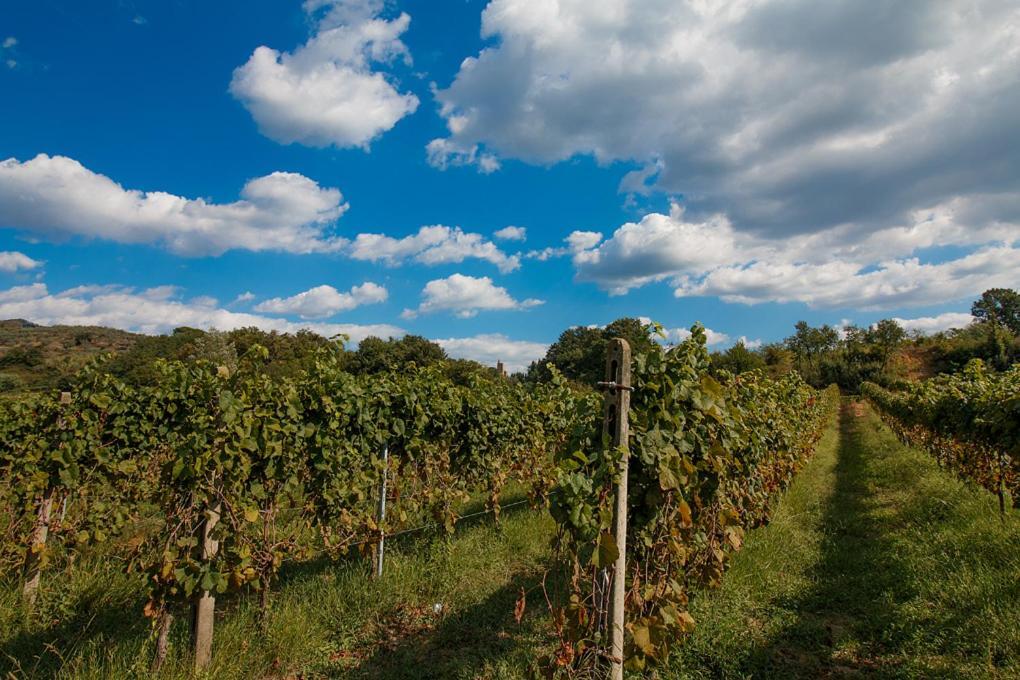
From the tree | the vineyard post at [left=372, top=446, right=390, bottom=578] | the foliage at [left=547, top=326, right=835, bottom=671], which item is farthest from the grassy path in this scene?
the tree

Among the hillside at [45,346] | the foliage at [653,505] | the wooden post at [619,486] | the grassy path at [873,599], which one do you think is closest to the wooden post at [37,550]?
the foliage at [653,505]

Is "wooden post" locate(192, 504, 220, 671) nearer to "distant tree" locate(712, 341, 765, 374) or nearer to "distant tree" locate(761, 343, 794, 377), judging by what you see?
"distant tree" locate(712, 341, 765, 374)

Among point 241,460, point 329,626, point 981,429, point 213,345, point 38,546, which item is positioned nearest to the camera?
point 241,460

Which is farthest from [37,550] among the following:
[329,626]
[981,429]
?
[981,429]

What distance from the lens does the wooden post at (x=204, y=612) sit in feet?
12.0

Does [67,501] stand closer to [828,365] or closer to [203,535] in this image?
[203,535]

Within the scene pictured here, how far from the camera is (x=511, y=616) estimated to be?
4742 millimetres

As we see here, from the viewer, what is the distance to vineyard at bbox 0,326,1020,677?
10.6 feet

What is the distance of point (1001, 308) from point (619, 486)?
380 ft

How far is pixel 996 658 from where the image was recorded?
3.66 m

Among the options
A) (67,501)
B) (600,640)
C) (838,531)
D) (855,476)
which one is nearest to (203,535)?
(600,640)

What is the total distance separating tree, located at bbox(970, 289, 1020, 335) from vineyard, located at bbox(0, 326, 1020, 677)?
106 metres

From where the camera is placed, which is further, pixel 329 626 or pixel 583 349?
pixel 583 349

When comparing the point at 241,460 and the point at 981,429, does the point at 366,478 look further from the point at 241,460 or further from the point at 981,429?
the point at 981,429
